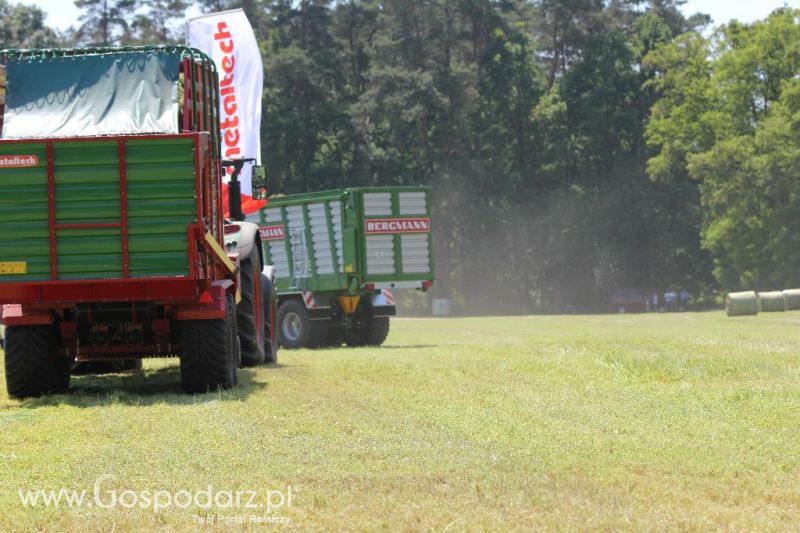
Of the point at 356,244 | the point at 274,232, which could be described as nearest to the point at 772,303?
the point at 274,232

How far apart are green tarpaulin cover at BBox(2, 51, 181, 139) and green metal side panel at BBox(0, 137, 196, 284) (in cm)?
61

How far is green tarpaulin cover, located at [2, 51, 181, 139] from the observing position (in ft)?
46.9

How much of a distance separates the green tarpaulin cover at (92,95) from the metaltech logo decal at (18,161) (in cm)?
65

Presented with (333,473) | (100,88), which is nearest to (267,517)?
(333,473)

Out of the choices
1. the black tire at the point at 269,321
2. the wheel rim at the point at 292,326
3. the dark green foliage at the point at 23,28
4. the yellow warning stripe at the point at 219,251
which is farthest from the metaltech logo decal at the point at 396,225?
the dark green foliage at the point at 23,28

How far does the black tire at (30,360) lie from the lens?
14.6m

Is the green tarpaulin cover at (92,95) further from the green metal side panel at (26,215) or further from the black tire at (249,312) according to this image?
the black tire at (249,312)

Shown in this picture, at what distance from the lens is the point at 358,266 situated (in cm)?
2923

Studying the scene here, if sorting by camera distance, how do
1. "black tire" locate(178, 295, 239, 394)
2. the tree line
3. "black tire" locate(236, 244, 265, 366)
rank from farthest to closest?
1. the tree line
2. "black tire" locate(236, 244, 265, 366)
3. "black tire" locate(178, 295, 239, 394)

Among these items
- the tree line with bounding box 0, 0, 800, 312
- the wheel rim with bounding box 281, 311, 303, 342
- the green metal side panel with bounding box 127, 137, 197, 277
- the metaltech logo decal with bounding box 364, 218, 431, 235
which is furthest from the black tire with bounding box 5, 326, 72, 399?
the tree line with bounding box 0, 0, 800, 312

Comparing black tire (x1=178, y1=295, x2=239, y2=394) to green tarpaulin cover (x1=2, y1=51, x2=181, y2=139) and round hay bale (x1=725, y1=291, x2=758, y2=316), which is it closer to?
green tarpaulin cover (x1=2, y1=51, x2=181, y2=139)

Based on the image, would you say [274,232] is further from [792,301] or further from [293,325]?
[792,301]

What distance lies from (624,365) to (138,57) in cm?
678

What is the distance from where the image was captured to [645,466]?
28.5 feet
